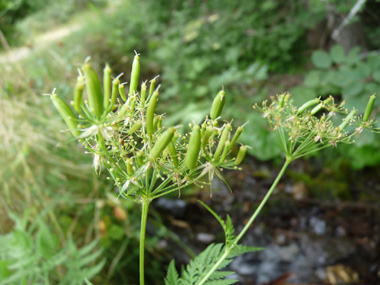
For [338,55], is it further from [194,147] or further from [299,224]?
[194,147]

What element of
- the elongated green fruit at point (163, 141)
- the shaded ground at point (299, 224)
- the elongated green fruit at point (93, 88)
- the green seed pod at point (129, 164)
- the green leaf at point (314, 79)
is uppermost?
the elongated green fruit at point (93, 88)

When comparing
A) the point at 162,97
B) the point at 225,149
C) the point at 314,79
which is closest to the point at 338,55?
the point at 314,79

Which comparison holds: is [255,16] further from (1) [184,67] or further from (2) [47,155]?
(2) [47,155]

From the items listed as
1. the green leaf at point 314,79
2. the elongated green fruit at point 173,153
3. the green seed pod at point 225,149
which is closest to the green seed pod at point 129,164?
the elongated green fruit at point 173,153

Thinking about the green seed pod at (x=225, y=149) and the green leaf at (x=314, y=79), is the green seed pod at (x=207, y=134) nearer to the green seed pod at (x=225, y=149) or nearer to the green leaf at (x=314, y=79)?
the green seed pod at (x=225, y=149)

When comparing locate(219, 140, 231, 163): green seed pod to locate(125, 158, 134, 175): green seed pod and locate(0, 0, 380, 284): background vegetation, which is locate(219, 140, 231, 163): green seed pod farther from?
locate(0, 0, 380, 284): background vegetation

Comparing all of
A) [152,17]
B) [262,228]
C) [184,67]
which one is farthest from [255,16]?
[262,228]
